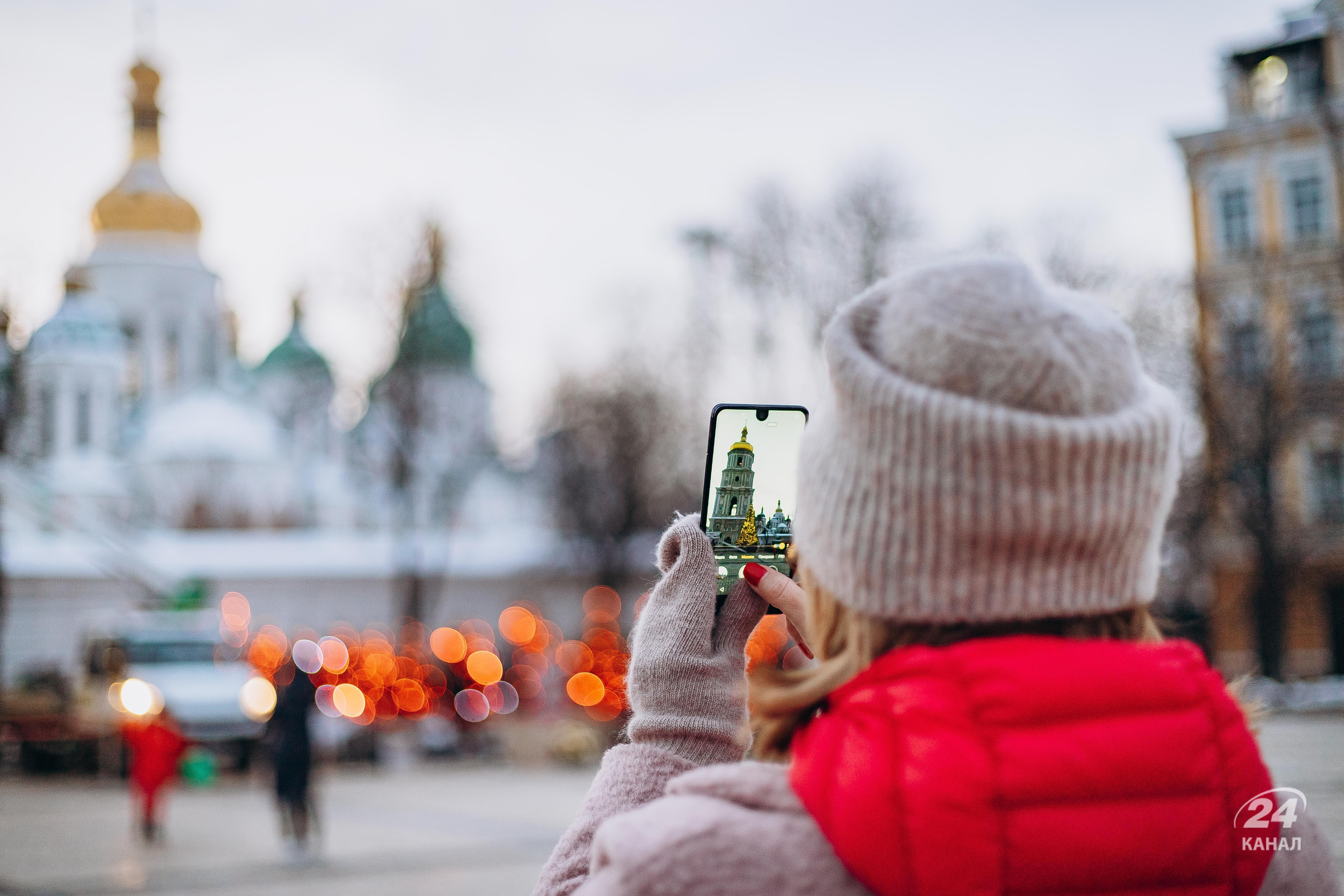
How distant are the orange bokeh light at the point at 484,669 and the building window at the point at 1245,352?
18060 millimetres

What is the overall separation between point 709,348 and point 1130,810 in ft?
88.5

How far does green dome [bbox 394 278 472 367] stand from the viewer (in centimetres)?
3478

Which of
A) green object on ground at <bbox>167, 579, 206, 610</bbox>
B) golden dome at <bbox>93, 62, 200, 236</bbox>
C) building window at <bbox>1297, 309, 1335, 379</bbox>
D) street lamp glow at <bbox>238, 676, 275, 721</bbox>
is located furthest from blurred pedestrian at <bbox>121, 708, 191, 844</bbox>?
golden dome at <bbox>93, 62, 200, 236</bbox>

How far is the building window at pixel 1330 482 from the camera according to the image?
3631 cm

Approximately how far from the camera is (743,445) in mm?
2215

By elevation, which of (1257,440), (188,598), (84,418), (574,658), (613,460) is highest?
(84,418)

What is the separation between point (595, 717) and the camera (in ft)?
85.6

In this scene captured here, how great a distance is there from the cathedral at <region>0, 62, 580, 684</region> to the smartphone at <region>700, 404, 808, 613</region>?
82.3ft

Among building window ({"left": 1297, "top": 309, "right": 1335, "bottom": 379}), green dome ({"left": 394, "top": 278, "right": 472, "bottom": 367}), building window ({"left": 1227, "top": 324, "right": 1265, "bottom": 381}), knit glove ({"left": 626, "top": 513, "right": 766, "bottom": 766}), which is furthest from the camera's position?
building window ({"left": 1297, "top": 309, "right": 1335, "bottom": 379})

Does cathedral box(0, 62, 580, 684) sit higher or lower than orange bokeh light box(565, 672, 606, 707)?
higher

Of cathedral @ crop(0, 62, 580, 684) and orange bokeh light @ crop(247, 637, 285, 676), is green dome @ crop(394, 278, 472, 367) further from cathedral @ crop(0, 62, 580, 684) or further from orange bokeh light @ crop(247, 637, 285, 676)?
orange bokeh light @ crop(247, 637, 285, 676)

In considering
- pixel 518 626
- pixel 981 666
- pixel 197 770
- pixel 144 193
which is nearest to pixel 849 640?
pixel 981 666

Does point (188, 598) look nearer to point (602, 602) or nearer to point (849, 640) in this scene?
point (602, 602)

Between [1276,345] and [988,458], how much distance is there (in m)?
34.9
